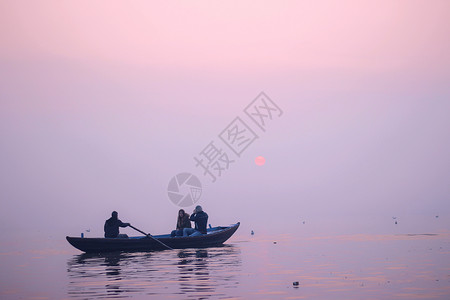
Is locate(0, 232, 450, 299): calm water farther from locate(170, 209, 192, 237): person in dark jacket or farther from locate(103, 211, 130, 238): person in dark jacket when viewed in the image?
locate(170, 209, 192, 237): person in dark jacket

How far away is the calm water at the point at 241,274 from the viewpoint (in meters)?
18.4

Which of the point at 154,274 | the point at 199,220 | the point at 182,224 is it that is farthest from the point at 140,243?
the point at 154,274

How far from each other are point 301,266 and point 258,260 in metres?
3.29

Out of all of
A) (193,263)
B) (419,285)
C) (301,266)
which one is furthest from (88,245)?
(419,285)

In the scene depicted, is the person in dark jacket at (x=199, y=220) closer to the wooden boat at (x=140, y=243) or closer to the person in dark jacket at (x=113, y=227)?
the wooden boat at (x=140, y=243)

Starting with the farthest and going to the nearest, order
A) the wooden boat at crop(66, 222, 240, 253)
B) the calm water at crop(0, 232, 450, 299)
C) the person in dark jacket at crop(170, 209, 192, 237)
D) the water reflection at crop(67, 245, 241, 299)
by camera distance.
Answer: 1. the person in dark jacket at crop(170, 209, 192, 237)
2. the wooden boat at crop(66, 222, 240, 253)
3. the water reflection at crop(67, 245, 241, 299)
4. the calm water at crop(0, 232, 450, 299)

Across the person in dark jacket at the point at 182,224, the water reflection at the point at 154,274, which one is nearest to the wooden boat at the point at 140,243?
the water reflection at the point at 154,274

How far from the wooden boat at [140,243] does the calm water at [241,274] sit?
698mm

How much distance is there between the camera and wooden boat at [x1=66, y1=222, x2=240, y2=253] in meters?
33.7

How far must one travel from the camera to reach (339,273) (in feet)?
74.3

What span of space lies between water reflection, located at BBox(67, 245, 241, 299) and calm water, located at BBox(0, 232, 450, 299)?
0.03m

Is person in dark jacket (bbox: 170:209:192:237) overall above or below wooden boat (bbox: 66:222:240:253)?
above

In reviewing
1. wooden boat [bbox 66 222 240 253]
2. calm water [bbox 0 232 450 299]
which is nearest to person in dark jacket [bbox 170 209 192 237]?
wooden boat [bbox 66 222 240 253]

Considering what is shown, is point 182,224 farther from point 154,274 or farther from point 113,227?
point 154,274
